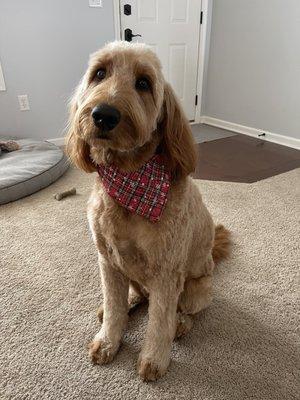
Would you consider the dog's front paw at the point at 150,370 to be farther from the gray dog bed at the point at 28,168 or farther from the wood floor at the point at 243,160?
the wood floor at the point at 243,160

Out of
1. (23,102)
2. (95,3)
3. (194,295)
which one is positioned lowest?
(194,295)

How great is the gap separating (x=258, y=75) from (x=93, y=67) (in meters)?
3.36

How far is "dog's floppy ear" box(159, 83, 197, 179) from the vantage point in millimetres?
970

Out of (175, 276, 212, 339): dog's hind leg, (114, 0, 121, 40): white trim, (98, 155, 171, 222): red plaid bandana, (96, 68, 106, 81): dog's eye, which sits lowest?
(175, 276, 212, 339): dog's hind leg

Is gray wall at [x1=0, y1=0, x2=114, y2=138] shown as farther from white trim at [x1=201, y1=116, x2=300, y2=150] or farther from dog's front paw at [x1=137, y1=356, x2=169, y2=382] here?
dog's front paw at [x1=137, y1=356, x2=169, y2=382]

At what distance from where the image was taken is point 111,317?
1.19 m

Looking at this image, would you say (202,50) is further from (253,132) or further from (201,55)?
(253,132)

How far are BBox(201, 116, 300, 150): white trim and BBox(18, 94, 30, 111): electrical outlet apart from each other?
8.13 feet

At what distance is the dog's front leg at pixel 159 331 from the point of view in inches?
41.6

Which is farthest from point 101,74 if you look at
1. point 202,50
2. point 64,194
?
point 202,50

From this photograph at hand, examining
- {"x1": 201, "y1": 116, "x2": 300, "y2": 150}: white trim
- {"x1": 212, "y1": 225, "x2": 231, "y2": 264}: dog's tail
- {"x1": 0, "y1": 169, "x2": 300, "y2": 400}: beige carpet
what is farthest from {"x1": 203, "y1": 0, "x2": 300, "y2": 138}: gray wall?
{"x1": 212, "y1": 225, "x2": 231, "y2": 264}: dog's tail

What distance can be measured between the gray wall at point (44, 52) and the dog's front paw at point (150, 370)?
9.58 ft

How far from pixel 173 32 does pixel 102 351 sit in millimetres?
3852

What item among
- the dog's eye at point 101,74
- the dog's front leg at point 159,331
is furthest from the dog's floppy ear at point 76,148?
the dog's front leg at point 159,331
